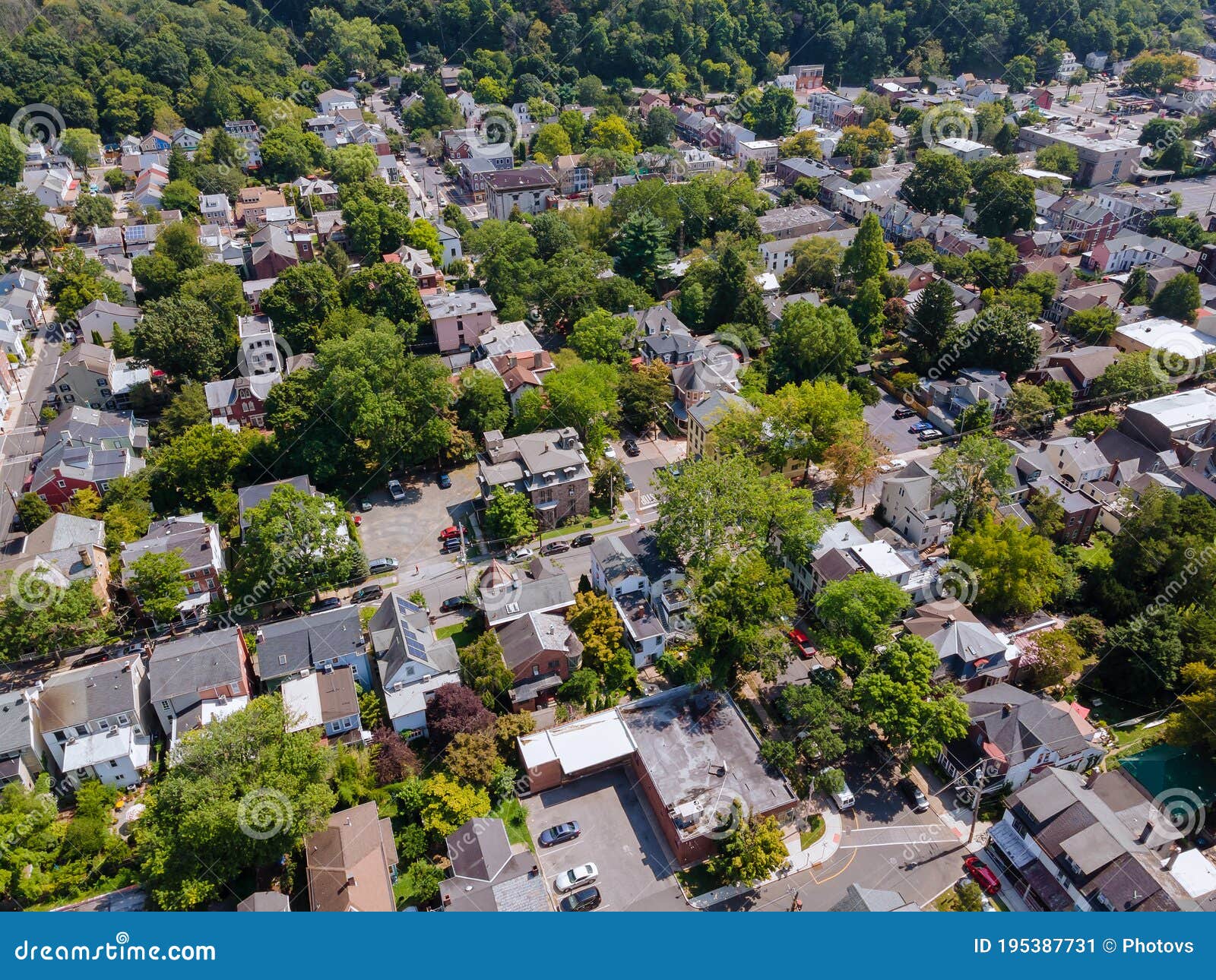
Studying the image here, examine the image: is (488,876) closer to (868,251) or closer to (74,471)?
(74,471)

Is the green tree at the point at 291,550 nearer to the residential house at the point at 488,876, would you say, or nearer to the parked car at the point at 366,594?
the parked car at the point at 366,594

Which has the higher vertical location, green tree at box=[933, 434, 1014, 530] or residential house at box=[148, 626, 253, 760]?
green tree at box=[933, 434, 1014, 530]

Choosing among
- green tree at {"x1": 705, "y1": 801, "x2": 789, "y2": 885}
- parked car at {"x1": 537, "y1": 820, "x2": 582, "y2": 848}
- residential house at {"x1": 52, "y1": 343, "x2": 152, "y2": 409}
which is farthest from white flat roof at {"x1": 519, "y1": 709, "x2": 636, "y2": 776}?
residential house at {"x1": 52, "y1": 343, "x2": 152, "y2": 409}

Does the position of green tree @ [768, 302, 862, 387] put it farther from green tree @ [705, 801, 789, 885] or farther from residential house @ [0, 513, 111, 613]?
residential house @ [0, 513, 111, 613]

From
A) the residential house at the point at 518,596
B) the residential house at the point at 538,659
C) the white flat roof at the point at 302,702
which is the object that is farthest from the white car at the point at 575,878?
the residential house at the point at 518,596

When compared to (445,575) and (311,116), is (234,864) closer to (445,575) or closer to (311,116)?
(445,575)

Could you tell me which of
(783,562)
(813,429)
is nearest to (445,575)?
(783,562)
